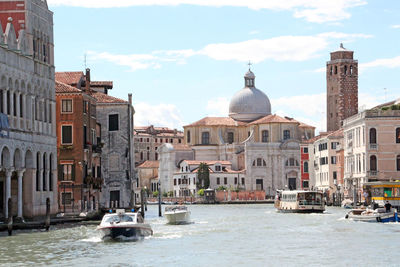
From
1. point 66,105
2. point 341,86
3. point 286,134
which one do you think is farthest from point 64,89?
point 286,134

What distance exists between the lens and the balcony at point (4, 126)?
39.8 meters

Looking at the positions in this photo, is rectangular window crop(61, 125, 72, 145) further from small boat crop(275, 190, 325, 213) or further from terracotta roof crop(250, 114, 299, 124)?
terracotta roof crop(250, 114, 299, 124)

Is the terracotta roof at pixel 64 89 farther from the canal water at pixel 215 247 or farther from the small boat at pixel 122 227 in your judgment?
the small boat at pixel 122 227

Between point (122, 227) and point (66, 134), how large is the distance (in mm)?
16869

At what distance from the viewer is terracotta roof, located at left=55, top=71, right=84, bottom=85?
56062 millimetres

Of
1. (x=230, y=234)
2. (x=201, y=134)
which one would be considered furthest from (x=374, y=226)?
(x=201, y=134)

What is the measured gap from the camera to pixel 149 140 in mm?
161125

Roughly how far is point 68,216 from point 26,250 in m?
15.0

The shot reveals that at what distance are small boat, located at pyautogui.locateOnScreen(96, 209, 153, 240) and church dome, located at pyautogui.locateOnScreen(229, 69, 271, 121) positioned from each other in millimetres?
97017

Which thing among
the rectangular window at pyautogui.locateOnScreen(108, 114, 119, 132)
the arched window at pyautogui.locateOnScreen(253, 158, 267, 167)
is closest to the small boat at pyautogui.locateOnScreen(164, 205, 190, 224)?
the rectangular window at pyautogui.locateOnScreen(108, 114, 119, 132)

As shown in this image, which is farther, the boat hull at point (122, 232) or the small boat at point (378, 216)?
the small boat at point (378, 216)

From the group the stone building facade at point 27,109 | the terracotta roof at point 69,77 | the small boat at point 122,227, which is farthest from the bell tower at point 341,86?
the small boat at point 122,227

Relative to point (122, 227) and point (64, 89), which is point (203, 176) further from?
point (122, 227)

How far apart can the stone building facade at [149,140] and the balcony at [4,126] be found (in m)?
112
